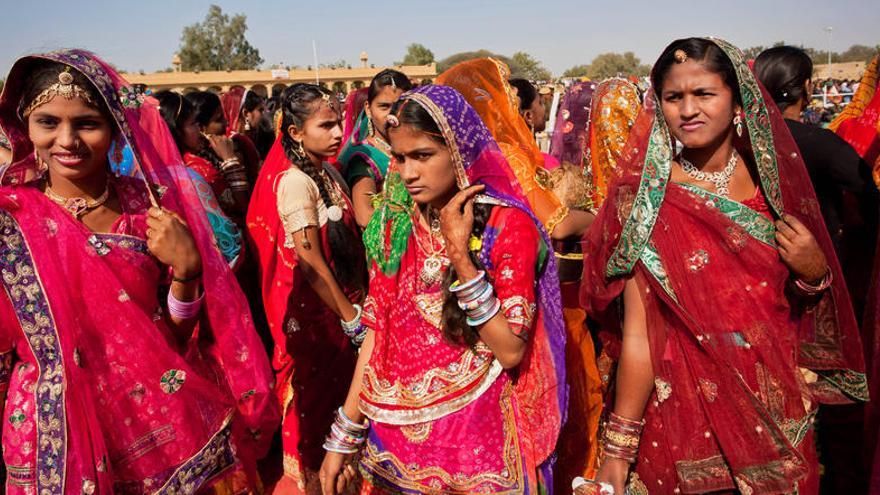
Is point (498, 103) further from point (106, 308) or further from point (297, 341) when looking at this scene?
point (106, 308)

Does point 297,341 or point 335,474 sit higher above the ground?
point 335,474

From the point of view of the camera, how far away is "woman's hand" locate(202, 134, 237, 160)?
548 centimetres

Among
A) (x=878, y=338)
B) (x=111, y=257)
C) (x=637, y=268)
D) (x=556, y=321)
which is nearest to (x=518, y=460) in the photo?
(x=556, y=321)

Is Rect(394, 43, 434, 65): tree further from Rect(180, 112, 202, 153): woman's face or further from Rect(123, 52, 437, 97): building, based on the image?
Rect(180, 112, 202, 153): woman's face

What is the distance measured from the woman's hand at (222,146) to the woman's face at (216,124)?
4 cm

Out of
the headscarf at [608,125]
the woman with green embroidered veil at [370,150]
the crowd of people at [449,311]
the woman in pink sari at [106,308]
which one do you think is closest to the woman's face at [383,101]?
the woman with green embroidered veil at [370,150]

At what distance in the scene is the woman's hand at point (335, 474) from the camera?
228 cm

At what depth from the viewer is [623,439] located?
2.17 m

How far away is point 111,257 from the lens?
207 centimetres

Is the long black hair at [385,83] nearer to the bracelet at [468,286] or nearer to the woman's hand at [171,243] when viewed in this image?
the woman's hand at [171,243]

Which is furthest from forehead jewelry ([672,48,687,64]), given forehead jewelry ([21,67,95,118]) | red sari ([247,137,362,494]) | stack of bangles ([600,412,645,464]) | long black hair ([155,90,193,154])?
long black hair ([155,90,193,154])

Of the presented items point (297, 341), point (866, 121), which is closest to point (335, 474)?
point (297, 341)

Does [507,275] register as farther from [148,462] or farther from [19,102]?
[19,102]

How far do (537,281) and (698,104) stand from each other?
76 cm
